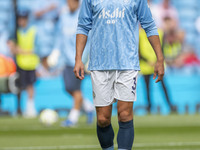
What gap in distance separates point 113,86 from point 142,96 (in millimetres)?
10755

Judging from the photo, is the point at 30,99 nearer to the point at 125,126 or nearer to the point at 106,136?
the point at 106,136

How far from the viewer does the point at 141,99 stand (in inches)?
642

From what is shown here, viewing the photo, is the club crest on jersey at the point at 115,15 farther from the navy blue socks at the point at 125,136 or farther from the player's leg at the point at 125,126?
the navy blue socks at the point at 125,136

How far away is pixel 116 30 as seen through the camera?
5523 millimetres

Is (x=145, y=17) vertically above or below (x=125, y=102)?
above

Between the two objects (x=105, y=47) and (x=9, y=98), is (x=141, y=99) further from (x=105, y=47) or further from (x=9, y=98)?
(x=105, y=47)

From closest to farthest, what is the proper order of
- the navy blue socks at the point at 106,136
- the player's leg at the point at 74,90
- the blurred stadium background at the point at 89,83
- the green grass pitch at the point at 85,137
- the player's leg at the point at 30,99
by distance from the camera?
1. the navy blue socks at the point at 106,136
2. the green grass pitch at the point at 85,137
3. the player's leg at the point at 74,90
4. the player's leg at the point at 30,99
5. the blurred stadium background at the point at 89,83

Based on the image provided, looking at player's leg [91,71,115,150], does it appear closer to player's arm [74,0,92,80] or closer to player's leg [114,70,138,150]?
player's leg [114,70,138,150]

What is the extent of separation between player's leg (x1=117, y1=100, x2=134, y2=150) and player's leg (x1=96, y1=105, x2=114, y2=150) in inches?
7.1

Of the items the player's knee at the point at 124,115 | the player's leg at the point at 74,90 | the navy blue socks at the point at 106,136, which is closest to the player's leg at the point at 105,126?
the navy blue socks at the point at 106,136

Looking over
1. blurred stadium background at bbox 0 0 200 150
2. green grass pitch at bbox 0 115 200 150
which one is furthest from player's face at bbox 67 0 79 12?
blurred stadium background at bbox 0 0 200 150

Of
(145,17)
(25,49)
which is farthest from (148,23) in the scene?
(25,49)

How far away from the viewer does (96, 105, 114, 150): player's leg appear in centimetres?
565

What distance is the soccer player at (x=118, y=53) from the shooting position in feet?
18.1
